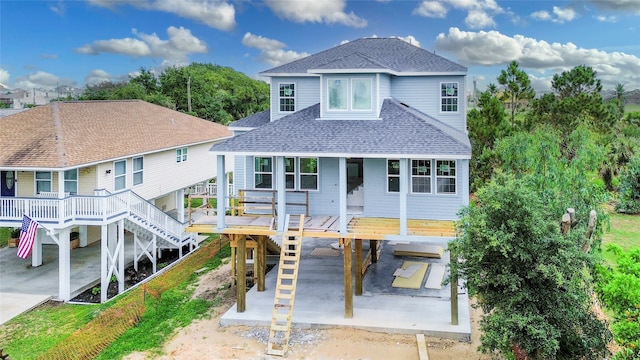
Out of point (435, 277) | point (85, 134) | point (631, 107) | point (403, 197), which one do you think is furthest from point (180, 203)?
point (631, 107)

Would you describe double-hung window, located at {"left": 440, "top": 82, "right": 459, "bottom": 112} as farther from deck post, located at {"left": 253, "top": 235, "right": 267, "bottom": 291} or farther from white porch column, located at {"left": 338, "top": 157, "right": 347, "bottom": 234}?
deck post, located at {"left": 253, "top": 235, "right": 267, "bottom": 291}

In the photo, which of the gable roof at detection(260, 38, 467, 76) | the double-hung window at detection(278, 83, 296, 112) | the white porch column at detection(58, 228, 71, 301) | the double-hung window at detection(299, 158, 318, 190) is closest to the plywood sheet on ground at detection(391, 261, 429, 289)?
the double-hung window at detection(299, 158, 318, 190)

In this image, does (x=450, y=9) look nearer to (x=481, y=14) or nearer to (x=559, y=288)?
(x=481, y=14)

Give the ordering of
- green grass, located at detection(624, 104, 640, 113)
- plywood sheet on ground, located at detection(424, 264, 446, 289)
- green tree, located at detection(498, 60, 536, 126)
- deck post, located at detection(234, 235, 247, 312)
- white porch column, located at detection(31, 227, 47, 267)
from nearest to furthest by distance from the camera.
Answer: deck post, located at detection(234, 235, 247, 312) → plywood sheet on ground, located at detection(424, 264, 446, 289) → white porch column, located at detection(31, 227, 47, 267) → green tree, located at detection(498, 60, 536, 126) → green grass, located at detection(624, 104, 640, 113)

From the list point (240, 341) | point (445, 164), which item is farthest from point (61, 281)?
point (445, 164)

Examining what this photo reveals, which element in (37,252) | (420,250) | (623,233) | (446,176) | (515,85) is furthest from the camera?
(515,85)

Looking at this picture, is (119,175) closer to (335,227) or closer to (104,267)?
(104,267)
